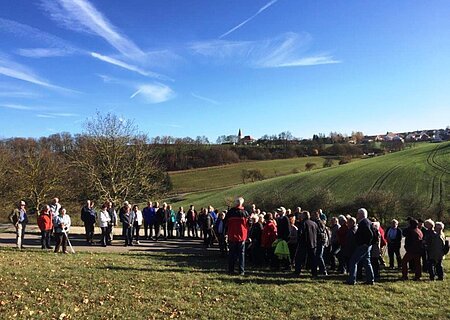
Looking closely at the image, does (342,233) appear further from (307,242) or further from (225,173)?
(225,173)

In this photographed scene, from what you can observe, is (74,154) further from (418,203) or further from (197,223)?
(418,203)

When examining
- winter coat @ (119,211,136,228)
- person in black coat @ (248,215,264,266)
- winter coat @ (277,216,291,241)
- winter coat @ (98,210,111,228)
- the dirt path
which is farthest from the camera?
winter coat @ (119,211,136,228)

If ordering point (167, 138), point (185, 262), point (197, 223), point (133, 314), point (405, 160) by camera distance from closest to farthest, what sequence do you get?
point (133, 314) → point (185, 262) → point (197, 223) → point (405, 160) → point (167, 138)

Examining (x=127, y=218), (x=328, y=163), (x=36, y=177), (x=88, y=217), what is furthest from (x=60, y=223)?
(x=328, y=163)

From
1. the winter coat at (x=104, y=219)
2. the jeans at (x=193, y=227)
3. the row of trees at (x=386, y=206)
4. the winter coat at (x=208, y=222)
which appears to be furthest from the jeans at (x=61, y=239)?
the row of trees at (x=386, y=206)

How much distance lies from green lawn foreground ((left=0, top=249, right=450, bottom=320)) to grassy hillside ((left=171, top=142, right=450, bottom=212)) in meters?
36.2

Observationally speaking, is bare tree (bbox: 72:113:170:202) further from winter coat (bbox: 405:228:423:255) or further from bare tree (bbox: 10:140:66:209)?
winter coat (bbox: 405:228:423:255)

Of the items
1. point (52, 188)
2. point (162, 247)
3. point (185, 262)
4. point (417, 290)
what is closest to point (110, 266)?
point (185, 262)

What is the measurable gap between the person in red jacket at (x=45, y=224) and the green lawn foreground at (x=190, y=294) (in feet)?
10.8

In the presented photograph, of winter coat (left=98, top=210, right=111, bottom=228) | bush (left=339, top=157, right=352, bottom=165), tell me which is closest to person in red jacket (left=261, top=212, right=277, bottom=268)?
winter coat (left=98, top=210, right=111, bottom=228)

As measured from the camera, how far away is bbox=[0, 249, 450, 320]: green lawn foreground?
7.80 meters

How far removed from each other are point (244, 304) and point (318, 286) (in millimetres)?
2672

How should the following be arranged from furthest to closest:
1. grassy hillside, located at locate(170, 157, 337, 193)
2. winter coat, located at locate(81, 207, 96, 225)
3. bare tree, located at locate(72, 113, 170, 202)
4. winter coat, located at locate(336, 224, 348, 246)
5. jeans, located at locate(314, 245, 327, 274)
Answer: grassy hillside, located at locate(170, 157, 337, 193) < bare tree, located at locate(72, 113, 170, 202) < winter coat, located at locate(81, 207, 96, 225) < winter coat, located at locate(336, 224, 348, 246) < jeans, located at locate(314, 245, 327, 274)

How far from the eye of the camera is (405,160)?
69.1 m
